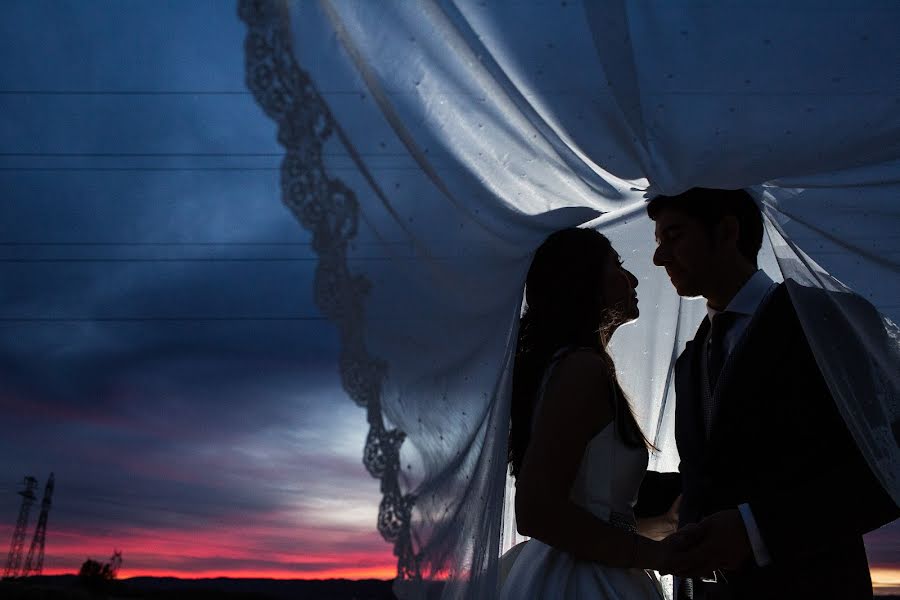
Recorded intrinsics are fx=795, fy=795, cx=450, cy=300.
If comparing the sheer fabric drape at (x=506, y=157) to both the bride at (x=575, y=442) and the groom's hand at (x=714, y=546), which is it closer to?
the bride at (x=575, y=442)

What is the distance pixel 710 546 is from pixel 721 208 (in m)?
0.58

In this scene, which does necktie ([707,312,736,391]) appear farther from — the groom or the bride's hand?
the bride's hand

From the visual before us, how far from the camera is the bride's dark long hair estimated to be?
1375mm

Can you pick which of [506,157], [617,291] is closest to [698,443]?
[617,291]

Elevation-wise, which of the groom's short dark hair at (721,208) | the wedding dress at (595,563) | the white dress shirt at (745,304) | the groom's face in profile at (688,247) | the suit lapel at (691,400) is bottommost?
the wedding dress at (595,563)

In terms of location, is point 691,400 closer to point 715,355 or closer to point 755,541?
point 715,355

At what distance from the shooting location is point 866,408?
47.8 inches

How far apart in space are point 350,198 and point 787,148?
0.67 metres

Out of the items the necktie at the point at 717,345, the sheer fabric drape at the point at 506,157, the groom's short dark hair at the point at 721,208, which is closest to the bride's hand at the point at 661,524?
the necktie at the point at 717,345

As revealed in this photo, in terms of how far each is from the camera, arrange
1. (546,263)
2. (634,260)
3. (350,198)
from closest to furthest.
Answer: (350,198)
(546,263)
(634,260)

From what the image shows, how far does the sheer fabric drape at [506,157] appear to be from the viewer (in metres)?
1.18

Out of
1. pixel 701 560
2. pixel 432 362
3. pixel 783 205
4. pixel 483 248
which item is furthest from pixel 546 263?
pixel 701 560

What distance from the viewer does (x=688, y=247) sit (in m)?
1.43

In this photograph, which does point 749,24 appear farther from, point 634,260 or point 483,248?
point 634,260
